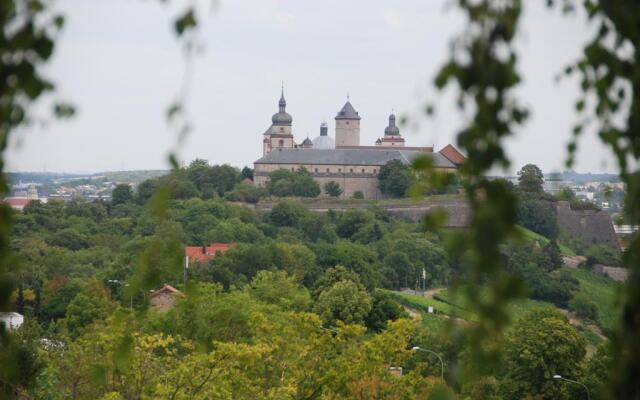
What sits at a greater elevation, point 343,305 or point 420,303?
point 343,305

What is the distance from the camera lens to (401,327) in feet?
109

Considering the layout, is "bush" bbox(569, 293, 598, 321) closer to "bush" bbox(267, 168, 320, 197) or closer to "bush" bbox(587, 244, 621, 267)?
"bush" bbox(587, 244, 621, 267)

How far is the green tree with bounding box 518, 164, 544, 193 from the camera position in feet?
422

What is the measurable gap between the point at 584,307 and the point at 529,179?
40386 mm

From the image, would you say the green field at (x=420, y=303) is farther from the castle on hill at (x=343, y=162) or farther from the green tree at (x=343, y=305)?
the castle on hill at (x=343, y=162)

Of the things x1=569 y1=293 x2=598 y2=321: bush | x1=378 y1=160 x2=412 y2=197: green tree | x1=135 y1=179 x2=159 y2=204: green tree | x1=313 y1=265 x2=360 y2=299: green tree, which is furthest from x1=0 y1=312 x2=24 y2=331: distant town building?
x1=378 y1=160 x2=412 y2=197: green tree

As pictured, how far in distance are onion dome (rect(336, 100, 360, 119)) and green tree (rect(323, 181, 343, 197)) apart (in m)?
24.3

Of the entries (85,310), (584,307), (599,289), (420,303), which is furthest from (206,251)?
(85,310)

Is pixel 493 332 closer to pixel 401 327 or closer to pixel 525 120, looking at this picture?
pixel 525 120

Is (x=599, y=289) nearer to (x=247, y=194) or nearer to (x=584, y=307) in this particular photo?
(x=584, y=307)

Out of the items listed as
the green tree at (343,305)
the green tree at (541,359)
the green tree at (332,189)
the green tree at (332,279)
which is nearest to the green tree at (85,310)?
the green tree at (343,305)

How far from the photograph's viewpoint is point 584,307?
296 feet

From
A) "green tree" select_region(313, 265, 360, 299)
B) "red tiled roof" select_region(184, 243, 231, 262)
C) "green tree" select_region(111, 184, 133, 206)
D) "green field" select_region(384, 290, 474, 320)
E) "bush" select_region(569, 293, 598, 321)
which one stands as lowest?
"bush" select_region(569, 293, 598, 321)

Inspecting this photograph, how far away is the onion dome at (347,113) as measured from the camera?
16488 cm
